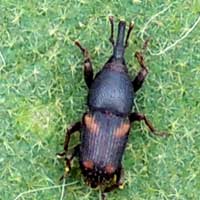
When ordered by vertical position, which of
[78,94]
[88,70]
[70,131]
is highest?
[88,70]

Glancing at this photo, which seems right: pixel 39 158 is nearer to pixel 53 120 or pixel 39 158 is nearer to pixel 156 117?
pixel 53 120

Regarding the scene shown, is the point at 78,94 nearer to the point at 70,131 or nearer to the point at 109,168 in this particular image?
the point at 70,131

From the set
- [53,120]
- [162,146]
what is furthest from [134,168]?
[53,120]

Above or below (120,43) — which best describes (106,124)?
below

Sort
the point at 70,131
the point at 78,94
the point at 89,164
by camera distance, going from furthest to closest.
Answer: the point at 78,94 < the point at 70,131 < the point at 89,164

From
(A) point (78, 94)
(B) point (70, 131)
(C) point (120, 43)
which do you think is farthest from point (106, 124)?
(C) point (120, 43)

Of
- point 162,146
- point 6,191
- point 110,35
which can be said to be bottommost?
point 6,191
